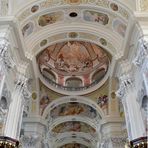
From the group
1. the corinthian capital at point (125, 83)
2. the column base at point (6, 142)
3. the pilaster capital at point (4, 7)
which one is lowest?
the column base at point (6, 142)

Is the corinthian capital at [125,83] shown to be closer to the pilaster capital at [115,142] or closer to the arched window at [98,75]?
the pilaster capital at [115,142]

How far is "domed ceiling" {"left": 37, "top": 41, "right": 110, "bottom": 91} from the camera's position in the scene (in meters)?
20.3

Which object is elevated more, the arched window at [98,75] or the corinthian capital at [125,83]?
the arched window at [98,75]

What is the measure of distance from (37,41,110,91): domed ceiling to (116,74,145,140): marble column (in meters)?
7.76

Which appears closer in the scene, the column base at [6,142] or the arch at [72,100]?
the column base at [6,142]

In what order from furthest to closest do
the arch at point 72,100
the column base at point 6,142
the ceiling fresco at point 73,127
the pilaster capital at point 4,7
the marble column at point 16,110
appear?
the ceiling fresco at point 73,127
the arch at point 72,100
the pilaster capital at point 4,7
the marble column at point 16,110
the column base at point 6,142

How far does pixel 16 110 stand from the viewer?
11.4 m

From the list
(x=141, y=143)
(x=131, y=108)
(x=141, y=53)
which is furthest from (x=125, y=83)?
(x=141, y=143)

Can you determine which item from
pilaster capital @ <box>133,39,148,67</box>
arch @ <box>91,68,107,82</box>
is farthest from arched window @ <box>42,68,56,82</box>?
pilaster capital @ <box>133,39,148,67</box>

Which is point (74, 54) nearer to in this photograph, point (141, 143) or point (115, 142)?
point (115, 142)

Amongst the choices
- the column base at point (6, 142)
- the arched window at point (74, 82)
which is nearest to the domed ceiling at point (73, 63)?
the arched window at point (74, 82)

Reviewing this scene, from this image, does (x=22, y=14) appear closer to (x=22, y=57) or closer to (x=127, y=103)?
(x=22, y=57)

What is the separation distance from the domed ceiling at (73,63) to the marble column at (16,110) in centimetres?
768

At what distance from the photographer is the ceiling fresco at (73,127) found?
22281 mm
